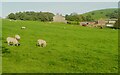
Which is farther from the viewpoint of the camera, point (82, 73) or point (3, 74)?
point (82, 73)

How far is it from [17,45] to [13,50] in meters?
3.04

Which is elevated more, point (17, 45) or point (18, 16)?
point (18, 16)

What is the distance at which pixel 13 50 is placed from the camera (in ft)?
82.8

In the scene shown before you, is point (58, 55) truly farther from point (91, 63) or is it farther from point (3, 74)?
point (3, 74)

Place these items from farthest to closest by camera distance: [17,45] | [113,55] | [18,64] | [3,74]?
[17,45] < [113,55] < [18,64] < [3,74]

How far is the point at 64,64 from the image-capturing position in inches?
824

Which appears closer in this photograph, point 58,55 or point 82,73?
point 82,73

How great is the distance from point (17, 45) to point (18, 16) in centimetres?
14281

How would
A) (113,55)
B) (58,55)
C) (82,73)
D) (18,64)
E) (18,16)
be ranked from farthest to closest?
(18,16), (113,55), (58,55), (18,64), (82,73)

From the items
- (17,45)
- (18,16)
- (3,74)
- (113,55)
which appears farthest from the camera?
(18,16)

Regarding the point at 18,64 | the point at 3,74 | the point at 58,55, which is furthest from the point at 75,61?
the point at 3,74

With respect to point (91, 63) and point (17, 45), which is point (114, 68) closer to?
point (91, 63)

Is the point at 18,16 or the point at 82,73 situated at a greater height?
the point at 18,16

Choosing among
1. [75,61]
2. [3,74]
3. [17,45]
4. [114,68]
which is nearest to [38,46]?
[17,45]
